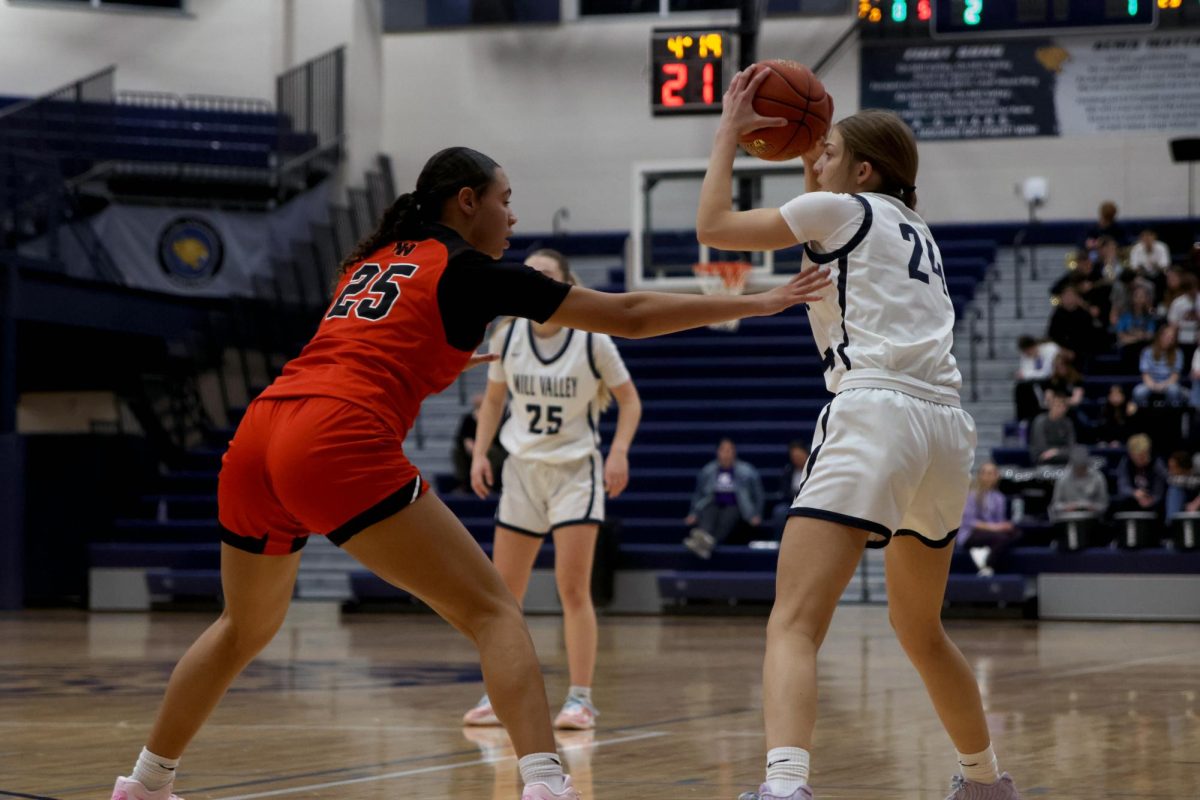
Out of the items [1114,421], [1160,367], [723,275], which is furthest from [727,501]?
[1160,367]

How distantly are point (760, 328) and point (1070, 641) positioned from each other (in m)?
8.94

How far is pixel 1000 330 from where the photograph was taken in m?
19.0

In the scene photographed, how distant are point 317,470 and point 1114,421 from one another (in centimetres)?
Answer: 1335

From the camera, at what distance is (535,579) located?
14.8 metres

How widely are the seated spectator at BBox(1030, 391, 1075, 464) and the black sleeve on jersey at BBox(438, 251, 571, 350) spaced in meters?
12.2

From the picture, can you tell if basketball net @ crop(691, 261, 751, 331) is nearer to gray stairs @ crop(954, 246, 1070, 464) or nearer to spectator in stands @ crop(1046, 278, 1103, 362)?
Result: gray stairs @ crop(954, 246, 1070, 464)

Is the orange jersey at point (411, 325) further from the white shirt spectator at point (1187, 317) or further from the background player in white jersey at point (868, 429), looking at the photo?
the white shirt spectator at point (1187, 317)

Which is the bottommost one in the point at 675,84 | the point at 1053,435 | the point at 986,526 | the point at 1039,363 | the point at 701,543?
the point at 701,543

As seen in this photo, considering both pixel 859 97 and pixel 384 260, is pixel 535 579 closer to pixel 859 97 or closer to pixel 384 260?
pixel 859 97

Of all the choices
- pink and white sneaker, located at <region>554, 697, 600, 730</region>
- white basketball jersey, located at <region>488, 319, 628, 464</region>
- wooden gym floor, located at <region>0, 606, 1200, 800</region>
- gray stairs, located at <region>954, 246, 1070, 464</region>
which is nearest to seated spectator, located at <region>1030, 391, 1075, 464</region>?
gray stairs, located at <region>954, 246, 1070, 464</region>

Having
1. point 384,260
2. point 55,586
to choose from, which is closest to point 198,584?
point 55,586

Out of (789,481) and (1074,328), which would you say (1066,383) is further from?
(789,481)

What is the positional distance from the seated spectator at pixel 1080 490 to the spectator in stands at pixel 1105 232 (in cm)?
491

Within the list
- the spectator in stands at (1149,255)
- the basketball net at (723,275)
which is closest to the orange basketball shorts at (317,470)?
the basketball net at (723,275)
